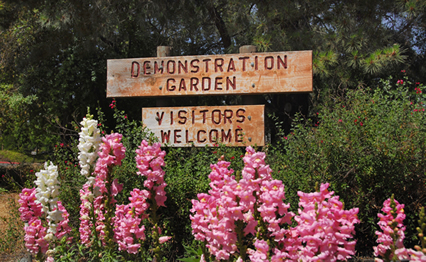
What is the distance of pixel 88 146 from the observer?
243 cm

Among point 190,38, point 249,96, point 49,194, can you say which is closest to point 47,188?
point 49,194

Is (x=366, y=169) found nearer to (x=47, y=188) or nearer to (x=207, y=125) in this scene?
(x=207, y=125)

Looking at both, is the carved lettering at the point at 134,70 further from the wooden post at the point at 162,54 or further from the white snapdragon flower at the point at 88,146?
the white snapdragon flower at the point at 88,146

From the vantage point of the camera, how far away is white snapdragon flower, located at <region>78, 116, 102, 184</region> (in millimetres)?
2424

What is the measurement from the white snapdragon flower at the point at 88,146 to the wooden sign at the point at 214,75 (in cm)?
145

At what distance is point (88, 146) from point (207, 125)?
1.50m

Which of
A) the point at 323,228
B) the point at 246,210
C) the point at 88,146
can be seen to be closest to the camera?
the point at 323,228

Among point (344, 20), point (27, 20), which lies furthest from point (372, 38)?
point (27, 20)

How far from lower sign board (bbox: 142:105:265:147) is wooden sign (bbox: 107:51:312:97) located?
198mm

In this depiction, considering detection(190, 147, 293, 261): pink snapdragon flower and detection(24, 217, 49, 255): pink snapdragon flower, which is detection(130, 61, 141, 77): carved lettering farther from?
detection(190, 147, 293, 261): pink snapdragon flower

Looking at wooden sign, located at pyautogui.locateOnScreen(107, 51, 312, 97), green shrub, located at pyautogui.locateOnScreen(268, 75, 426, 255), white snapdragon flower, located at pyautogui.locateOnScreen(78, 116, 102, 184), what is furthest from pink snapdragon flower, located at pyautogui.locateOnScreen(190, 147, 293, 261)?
wooden sign, located at pyautogui.locateOnScreen(107, 51, 312, 97)

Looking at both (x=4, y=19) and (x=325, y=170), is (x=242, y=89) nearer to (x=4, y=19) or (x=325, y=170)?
(x=325, y=170)

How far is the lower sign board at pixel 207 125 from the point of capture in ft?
11.8

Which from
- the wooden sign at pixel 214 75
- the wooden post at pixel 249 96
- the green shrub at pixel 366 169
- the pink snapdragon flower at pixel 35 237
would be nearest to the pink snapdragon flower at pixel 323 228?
the green shrub at pixel 366 169
